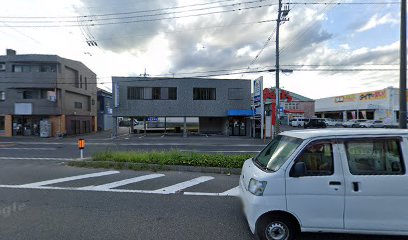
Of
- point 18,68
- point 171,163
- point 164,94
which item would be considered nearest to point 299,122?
point 164,94

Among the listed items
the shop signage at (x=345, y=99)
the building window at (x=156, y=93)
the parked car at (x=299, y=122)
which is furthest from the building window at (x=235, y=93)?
the shop signage at (x=345, y=99)

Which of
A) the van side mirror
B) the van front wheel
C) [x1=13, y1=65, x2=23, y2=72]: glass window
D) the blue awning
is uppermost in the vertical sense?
[x1=13, y1=65, x2=23, y2=72]: glass window

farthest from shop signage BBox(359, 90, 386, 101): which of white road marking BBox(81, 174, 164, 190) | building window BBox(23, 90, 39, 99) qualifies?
building window BBox(23, 90, 39, 99)

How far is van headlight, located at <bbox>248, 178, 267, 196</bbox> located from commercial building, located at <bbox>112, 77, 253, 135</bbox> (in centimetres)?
2438

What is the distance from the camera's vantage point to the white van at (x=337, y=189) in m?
3.57

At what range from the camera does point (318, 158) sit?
375cm

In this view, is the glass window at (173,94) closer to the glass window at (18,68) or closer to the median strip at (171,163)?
the glass window at (18,68)

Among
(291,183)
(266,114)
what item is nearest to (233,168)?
(291,183)

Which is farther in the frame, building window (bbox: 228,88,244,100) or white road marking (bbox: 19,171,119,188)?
building window (bbox: 228,88,244,100)

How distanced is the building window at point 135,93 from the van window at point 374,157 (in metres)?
26.9

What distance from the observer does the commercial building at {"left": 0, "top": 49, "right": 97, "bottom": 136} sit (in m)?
28.7

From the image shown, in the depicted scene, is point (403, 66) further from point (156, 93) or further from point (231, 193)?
point (156, 93)

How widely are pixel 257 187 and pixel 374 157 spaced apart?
1787 mm

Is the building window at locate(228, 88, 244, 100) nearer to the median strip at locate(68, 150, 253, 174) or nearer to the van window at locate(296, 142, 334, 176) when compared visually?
the median strip at locate(68, 150, 253, 174)
